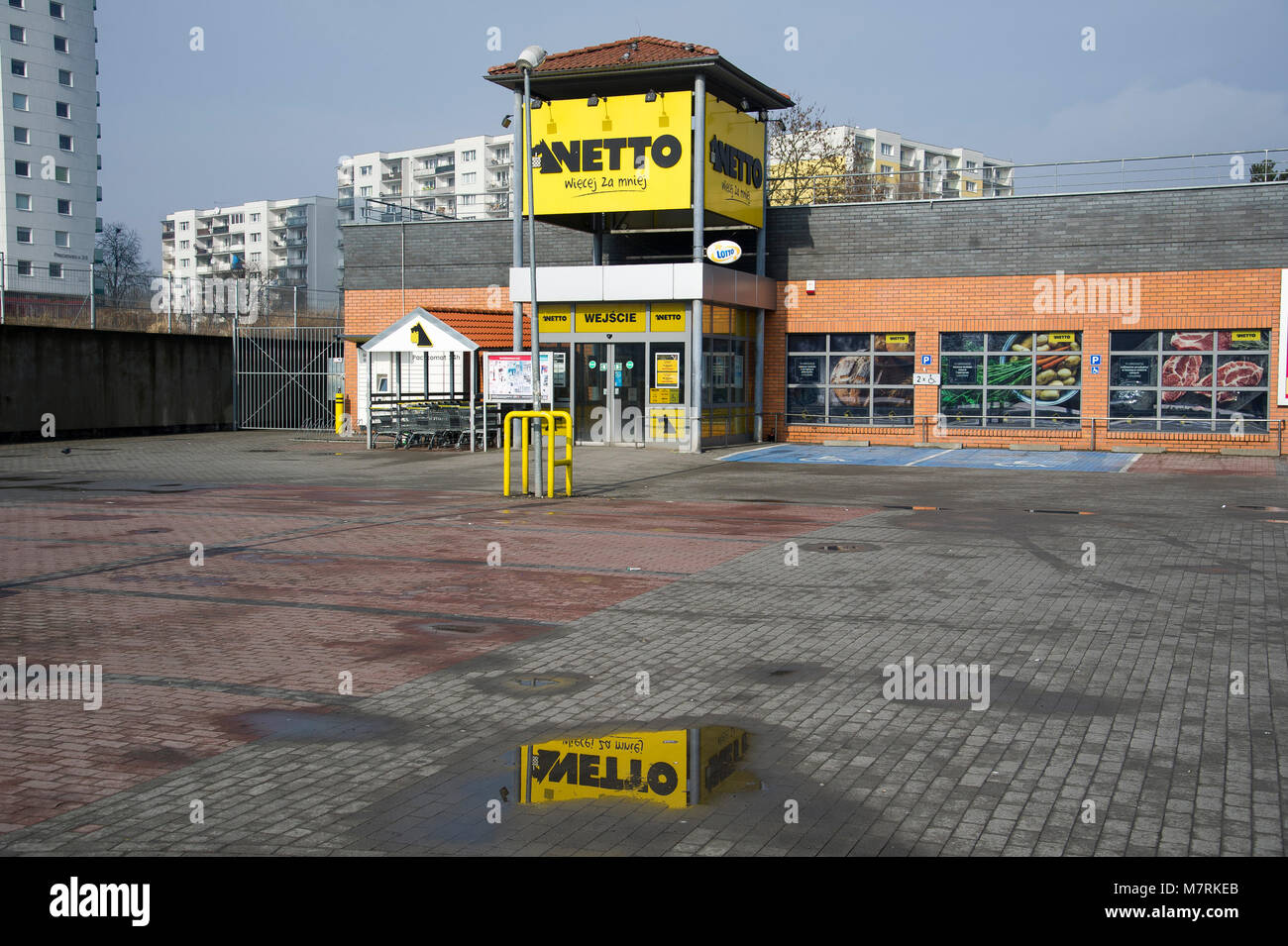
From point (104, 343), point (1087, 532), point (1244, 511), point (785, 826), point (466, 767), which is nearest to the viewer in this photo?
point (785, 826)

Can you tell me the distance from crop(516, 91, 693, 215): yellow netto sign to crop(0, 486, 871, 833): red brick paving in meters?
11.3

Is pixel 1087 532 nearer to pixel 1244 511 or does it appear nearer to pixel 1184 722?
pixel 1244 511

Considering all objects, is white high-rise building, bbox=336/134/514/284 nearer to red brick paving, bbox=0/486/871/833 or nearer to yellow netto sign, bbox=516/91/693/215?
yellow netto sign, bbox=516/91/693/215

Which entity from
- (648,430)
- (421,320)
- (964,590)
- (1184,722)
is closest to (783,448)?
(648,430)

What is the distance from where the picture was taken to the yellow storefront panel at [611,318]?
28.2m

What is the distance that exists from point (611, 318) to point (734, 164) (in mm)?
4760

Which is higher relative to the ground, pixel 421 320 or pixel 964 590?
pixel 421 320

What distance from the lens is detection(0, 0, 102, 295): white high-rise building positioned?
75250 mm

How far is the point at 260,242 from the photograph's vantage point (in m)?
136

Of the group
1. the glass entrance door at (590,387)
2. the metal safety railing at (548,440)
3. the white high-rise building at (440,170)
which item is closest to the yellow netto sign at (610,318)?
the glass entrance door at (590,387)

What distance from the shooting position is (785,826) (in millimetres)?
5078

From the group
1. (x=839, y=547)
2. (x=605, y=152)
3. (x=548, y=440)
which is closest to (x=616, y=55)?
(x=605, y=152)

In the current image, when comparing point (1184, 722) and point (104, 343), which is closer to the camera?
point (1184, 722)

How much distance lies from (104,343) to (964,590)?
27.7 metres
